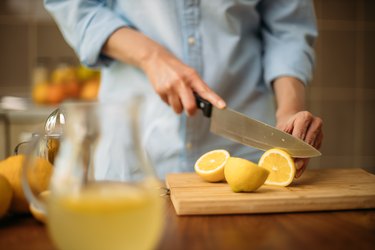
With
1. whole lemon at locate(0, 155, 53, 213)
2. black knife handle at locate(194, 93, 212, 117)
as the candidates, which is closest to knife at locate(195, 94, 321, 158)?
black knife handle at locate(194, 93, 212, 117)

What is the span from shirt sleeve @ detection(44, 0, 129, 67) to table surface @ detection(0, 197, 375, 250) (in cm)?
56

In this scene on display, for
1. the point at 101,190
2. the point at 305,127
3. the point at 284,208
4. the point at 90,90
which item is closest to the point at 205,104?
the point at 305,127

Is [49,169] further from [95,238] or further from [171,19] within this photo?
[171,19]

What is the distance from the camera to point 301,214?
784 mm

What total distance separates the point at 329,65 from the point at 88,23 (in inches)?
76.8

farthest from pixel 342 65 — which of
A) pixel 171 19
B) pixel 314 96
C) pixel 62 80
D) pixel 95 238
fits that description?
pixel 95 238

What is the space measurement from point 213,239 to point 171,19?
0.74m

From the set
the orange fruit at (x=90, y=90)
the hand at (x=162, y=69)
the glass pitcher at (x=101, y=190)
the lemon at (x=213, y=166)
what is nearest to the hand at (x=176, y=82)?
the hand at (x=162, y=69)

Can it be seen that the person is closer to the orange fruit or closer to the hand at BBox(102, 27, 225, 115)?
the hand at BBox(102, 27, 225, 115)

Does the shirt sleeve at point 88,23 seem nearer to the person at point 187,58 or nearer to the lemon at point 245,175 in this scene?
the person at point 187,58

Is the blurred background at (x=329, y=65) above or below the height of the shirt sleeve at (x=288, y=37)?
below

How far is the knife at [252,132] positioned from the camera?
974 mm

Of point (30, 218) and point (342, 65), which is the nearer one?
point (30, 218)

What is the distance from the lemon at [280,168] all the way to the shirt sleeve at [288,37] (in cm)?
37
